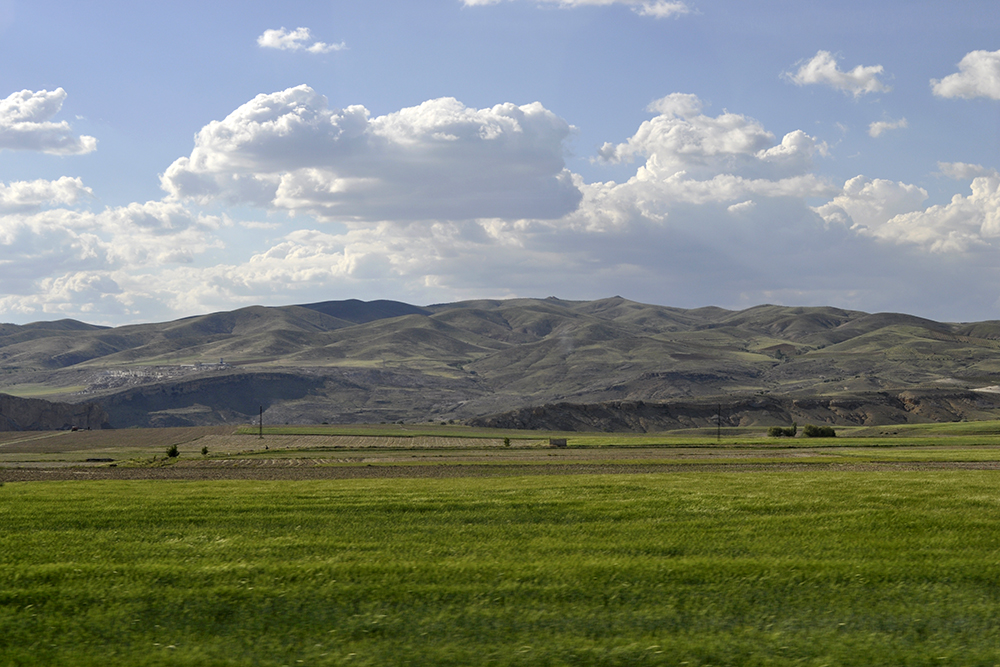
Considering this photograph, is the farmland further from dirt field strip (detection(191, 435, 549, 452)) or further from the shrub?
the shrub

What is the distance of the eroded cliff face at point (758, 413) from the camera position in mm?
158250

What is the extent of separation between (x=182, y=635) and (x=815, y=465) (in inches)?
2138

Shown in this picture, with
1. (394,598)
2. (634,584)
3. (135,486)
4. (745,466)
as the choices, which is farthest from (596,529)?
(745,466)

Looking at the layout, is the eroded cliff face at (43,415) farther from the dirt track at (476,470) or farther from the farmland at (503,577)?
the farmland at (503,577)

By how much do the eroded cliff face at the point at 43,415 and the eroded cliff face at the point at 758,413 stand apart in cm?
8598

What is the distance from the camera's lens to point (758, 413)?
162875 millimetres

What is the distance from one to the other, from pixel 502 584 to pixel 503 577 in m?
0.43

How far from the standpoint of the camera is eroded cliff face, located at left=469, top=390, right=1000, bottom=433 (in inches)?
6230

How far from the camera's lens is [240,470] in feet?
199

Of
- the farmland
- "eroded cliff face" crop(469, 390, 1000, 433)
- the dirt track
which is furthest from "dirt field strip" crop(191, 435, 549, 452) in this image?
the farmland

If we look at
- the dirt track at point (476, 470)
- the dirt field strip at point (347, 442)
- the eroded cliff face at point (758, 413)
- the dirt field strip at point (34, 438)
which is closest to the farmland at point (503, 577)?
the dirt track at point (476, 470)

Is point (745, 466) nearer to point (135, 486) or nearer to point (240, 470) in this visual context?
point (240, 470)

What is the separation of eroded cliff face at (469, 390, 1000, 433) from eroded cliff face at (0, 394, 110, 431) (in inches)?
3385

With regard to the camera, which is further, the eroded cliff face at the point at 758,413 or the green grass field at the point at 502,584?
the eroded cliff face at the point at 758,413
